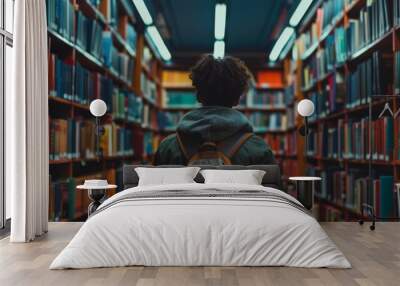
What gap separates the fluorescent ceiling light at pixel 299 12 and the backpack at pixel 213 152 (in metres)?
1.60

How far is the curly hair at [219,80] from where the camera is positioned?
530 cm

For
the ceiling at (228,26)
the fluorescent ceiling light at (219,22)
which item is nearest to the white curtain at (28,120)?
the ceiling at (228,26)

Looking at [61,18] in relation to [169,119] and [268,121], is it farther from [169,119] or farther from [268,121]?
[268,121]

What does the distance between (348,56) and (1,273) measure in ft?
13.0

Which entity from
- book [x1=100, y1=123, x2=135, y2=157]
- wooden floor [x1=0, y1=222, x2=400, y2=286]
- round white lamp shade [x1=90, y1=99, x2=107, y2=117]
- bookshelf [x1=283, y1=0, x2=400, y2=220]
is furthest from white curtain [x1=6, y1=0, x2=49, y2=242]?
bookshelf [x1=283, y1=0, x2=400, y2=220]

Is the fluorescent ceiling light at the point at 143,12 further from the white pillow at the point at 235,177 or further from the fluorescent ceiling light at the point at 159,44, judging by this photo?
the white pillow at the point at 235,177

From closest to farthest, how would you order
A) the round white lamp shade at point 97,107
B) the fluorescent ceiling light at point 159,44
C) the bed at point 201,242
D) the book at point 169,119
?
the bed at point 201,242 < the round white lamp shade at point 97,107 < the book at point 169,119 < the fluorescent ceiling light at point 159,44

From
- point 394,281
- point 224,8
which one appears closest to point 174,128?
point 224,8

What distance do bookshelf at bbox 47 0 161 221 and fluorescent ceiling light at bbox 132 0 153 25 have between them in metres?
Result: 0.30

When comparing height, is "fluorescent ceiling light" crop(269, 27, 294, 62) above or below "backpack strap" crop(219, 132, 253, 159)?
above

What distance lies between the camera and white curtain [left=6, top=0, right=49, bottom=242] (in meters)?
3.97

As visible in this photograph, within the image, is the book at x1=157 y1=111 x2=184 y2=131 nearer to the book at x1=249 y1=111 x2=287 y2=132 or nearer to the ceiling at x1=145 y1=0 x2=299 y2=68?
the ceiling at x1=145 y1=0 x2=299 y2=68

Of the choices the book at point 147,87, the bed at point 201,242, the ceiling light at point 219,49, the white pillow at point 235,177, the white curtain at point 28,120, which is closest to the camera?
the bed at point 201,242

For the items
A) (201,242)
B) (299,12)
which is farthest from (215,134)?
(201,242)
